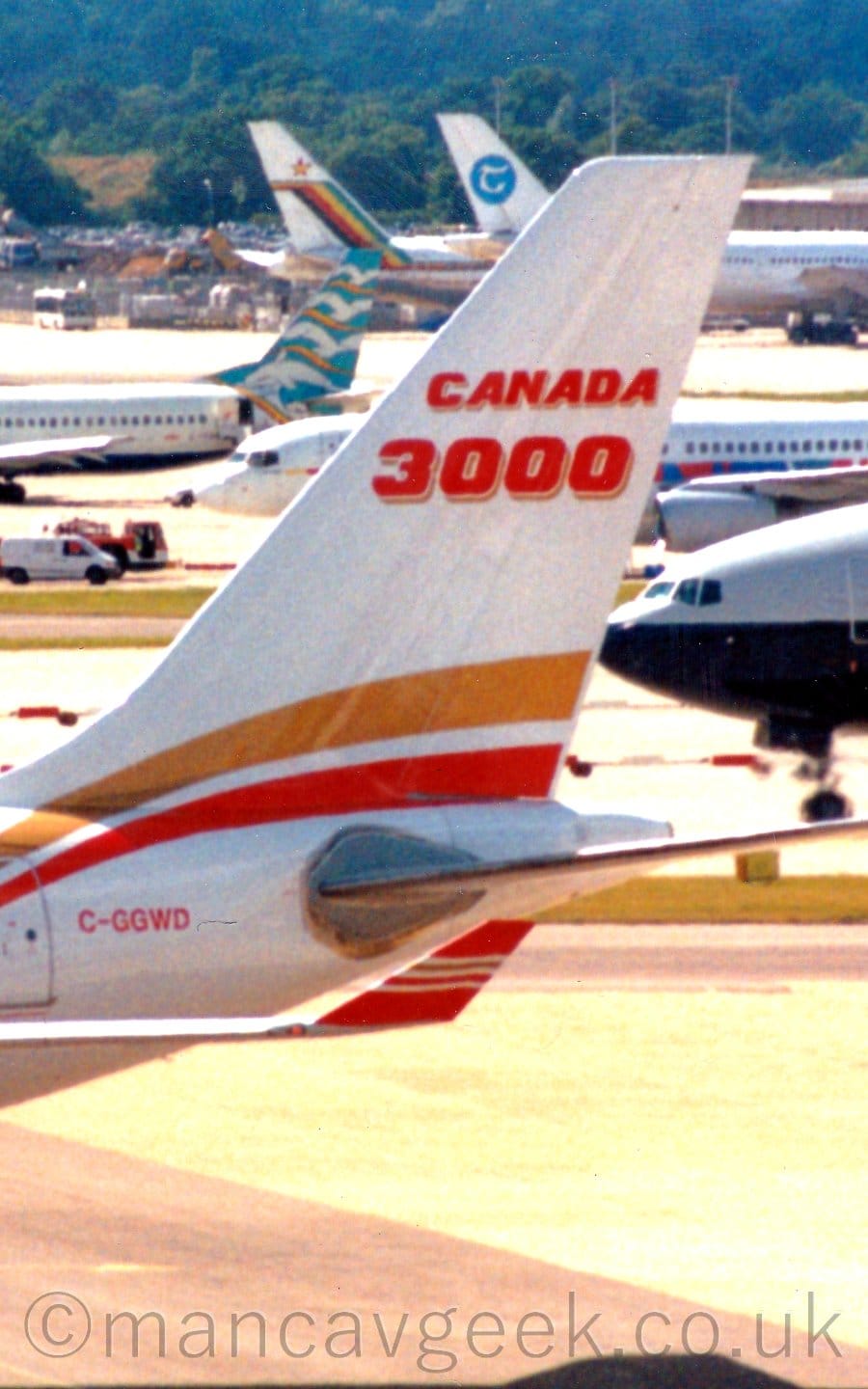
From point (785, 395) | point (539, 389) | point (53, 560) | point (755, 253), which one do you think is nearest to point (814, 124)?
point (755, 253)

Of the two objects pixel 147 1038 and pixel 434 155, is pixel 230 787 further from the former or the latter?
pixel 434 155

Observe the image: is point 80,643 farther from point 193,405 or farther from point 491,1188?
point 491,1188

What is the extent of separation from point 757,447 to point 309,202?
65.5 metres

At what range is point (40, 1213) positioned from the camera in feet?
50.1

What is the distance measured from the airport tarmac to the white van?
3926cm

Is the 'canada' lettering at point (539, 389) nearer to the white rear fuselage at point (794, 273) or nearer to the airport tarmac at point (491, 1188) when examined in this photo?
the airport tarmac at point (491, 1188)

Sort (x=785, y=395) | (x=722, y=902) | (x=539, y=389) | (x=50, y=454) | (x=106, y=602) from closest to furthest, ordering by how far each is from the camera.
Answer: (x=539, y=389), (x=722, y=902), (x=106, y=602), (x=50, y=454), (x=785, y=395)

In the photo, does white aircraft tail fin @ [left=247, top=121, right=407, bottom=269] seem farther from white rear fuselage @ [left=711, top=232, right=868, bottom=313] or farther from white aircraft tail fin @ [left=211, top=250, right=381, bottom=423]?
white aircraft tail fin @ [left=211, top=250, right=381, bottom=423]

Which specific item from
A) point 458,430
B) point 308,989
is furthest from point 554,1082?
point 458,430

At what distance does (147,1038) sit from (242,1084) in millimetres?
7649

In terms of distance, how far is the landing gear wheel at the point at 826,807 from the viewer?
102 ft

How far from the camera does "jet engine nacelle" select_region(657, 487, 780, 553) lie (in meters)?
53.6

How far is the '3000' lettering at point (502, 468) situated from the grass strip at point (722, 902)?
11.9 m

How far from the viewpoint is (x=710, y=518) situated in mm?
53625
